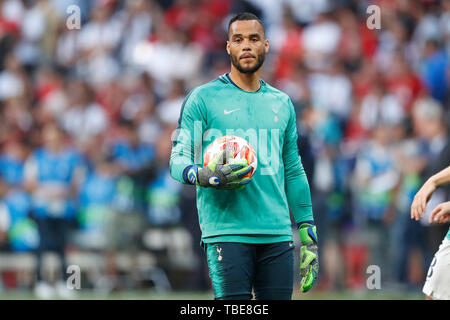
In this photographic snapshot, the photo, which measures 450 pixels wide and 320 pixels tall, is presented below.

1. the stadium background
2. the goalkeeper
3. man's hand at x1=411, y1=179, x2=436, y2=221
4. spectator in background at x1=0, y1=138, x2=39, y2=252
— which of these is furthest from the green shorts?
spectator in background at x1=0, y1=138, x2=39, y2=252

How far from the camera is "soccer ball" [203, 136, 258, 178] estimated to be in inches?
191

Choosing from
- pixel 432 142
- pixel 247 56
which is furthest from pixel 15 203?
pixel 247 56

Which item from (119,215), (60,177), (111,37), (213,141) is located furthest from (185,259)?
(213,141)

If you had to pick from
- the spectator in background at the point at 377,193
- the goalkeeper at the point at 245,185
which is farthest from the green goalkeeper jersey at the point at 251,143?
the spectator in background at the point at 377,193

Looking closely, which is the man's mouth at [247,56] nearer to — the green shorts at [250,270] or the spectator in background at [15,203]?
the green shorts at [250,270]

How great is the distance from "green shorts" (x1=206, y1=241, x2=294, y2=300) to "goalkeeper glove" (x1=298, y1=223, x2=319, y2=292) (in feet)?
0.43

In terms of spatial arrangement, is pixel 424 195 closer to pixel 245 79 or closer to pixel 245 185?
pixel 245 185

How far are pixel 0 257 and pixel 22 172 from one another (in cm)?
138

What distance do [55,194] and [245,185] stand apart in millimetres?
7122

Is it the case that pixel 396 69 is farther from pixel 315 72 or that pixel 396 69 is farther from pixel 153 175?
pixel 153 175

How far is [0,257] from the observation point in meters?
13.0

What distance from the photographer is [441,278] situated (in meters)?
5.26

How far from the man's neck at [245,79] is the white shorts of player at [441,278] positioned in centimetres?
160

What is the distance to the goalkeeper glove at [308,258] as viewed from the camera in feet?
16.8
